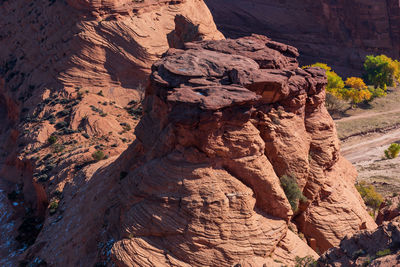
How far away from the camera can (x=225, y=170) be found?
769 inches

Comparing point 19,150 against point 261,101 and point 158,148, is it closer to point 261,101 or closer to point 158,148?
point 158,148

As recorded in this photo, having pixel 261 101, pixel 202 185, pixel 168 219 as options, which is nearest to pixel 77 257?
pixel 168 219

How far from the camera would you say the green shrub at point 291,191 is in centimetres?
2188

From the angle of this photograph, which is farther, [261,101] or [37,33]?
[37,33]

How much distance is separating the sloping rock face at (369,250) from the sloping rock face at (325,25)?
211 feet

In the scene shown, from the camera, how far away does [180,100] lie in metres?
18.6

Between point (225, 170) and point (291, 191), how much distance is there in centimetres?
507

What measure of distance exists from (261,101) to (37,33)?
42649 mm

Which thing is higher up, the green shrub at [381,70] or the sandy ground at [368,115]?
the green shrub at [381,70]

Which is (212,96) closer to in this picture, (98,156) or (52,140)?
(98,156)

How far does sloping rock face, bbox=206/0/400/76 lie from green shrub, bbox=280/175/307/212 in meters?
57.4

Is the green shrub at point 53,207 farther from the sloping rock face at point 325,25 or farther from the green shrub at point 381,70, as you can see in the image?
the sloping rock face at point 325,25

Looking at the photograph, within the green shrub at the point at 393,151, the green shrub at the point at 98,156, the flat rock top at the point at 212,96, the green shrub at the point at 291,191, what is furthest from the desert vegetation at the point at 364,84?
the flat rock top at the point at 212,96

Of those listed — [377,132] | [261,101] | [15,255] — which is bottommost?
[15,255]
